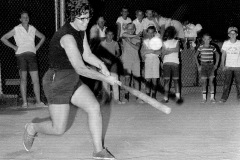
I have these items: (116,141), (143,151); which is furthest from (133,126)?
(143,151)

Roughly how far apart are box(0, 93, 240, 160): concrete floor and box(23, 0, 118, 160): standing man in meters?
0.50

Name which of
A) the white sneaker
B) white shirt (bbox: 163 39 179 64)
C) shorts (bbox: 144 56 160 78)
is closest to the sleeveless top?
the white sneaker

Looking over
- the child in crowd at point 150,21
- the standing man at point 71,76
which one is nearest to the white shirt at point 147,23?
the child in crowd at point 150,21

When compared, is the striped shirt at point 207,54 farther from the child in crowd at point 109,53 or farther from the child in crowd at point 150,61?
the child in crowd at point 109,53

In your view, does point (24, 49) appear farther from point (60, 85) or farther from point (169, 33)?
point (60, 85)

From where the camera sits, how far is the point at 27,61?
9.84m

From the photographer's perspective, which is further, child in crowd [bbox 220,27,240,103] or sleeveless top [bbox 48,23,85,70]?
child in crowd [bbox 220,27,240,103]

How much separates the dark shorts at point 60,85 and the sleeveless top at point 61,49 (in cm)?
7

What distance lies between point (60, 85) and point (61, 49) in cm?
41

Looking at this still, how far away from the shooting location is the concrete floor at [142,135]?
5801 millimetres

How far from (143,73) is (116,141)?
5.21 m

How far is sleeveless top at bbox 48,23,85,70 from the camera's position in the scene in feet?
17.4

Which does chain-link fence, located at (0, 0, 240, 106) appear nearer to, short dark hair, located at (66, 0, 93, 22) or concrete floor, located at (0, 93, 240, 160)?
concrete floor, located at (0, 93, 240, 160)

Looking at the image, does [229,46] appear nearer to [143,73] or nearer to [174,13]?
[143,73]
